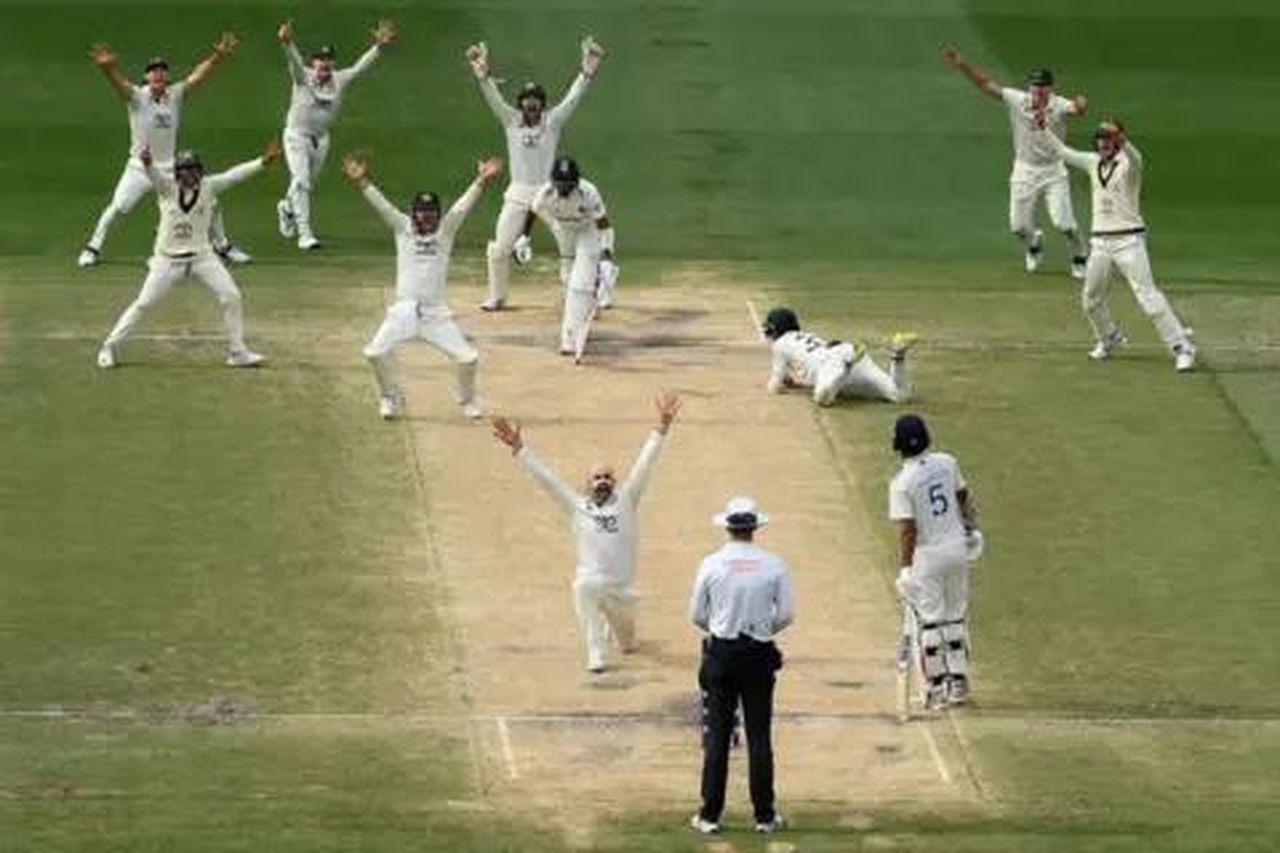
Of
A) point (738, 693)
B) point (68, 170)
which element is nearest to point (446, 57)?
point (68, 170)

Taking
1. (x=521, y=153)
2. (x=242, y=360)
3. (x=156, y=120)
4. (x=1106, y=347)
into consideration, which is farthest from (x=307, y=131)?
(x=1106, y=347)

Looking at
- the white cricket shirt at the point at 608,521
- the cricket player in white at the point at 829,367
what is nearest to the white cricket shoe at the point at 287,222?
the cricket player in white at the point at 829,367

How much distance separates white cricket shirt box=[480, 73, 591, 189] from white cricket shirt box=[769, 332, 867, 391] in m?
4.39

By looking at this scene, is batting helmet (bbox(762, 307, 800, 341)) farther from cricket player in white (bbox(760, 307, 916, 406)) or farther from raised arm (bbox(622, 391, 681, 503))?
raised arm (bbox(622, 391, 681, 503))

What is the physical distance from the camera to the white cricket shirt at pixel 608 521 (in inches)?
1153

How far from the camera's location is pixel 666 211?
45.1 metres

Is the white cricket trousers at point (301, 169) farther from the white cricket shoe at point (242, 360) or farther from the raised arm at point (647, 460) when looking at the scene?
the raised arm at point (647, 460)

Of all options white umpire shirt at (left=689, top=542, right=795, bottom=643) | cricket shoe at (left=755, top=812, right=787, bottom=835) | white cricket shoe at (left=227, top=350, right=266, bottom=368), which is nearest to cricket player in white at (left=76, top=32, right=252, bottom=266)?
white cricket shoe at (left=227, top=350, right=266, bottom=368)

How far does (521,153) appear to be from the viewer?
40.5 metres

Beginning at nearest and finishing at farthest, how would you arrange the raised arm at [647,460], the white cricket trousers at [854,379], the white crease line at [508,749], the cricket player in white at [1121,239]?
the white crease line at [508,749], the raised arm at [647,460], the white cricket trousers at [854,379], the cricket player in white at [1121,239]

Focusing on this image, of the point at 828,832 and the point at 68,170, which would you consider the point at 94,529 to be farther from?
the point at 68,170

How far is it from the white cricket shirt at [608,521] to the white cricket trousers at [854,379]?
727 cm

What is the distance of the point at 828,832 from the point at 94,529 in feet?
30.2

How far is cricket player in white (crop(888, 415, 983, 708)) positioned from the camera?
28516 mm
